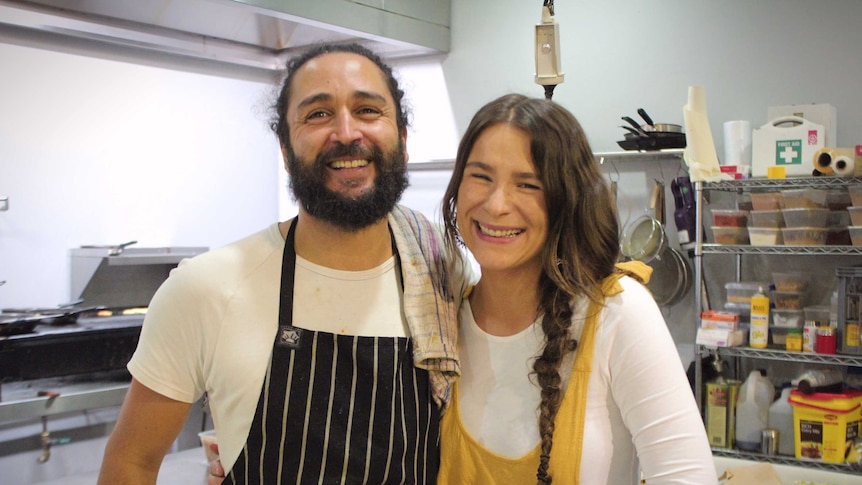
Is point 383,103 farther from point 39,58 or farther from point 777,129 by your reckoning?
point 39,58

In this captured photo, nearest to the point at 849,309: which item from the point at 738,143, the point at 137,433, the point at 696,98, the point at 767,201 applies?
the point at 767,201

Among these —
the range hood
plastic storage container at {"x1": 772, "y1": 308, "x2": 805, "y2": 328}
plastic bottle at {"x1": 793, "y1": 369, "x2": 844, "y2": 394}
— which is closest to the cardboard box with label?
plastic storage container at {"x1": 772, "y1": 308, "x2": 805, "y2": 328}

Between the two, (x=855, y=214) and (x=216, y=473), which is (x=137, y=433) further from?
(x=855, y=214)

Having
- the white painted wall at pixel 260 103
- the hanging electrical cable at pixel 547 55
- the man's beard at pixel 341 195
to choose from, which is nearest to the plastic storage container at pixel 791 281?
the white painted wall at pixel 260 103

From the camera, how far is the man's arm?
54.4 inches

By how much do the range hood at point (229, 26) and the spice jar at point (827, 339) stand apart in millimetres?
2104

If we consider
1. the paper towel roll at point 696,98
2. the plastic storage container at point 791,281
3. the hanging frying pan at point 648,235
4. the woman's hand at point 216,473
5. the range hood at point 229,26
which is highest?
the range hood at point 229,26

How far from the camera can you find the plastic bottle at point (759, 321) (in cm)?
272

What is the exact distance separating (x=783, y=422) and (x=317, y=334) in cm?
204

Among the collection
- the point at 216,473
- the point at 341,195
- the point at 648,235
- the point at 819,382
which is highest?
the point at 341,195

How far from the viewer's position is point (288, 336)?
1.39 meters

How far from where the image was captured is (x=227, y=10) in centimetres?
290

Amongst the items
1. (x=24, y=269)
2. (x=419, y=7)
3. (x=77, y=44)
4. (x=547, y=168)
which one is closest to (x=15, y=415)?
(x=24, y=269)

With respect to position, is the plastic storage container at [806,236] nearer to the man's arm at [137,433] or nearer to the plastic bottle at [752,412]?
the plastic bottle at [752,412]
